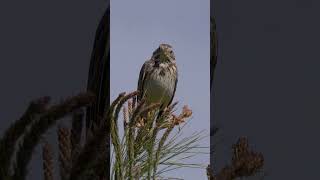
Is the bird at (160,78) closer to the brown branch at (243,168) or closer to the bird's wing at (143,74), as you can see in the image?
the bird's wing at (143,74)

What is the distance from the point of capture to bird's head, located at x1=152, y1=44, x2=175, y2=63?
2.65 m

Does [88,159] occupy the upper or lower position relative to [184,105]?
lower

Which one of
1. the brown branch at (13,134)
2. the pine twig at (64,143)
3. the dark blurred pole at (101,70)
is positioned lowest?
the brown branch at (13,134)

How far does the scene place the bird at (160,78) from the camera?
8.80ft

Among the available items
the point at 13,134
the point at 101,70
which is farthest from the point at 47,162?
the point at 101,70

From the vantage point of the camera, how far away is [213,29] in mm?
2881

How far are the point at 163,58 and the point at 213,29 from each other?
323mm

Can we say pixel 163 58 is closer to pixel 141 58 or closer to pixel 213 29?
pixel 141 58

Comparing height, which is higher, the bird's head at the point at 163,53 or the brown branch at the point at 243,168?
the bird's head at the point at 163,53

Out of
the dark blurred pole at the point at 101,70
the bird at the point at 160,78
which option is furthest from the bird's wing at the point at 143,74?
the dark blurred pole at the point at 101,70

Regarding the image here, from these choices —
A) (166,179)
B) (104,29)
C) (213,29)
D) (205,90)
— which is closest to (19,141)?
(166,179)

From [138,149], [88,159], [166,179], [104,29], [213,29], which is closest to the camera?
[88,159]

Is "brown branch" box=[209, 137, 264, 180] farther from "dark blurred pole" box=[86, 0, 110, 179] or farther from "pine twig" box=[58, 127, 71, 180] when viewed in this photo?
"dark blurred pole" box=[86, 0, 110, 179]

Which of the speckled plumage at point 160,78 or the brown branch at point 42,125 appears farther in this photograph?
the speckled plumage at point 160,78
